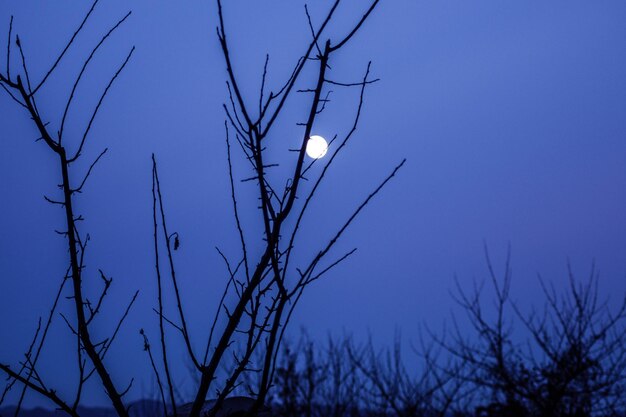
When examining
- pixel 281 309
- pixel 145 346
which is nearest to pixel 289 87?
pixel 281 309

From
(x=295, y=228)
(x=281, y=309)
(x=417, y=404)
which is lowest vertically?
(x=281, y=309)

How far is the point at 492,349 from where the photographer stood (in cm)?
930

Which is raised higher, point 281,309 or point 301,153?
point 301,153

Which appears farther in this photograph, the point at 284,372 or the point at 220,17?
the point at 284,372

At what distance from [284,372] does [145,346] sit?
1447cm

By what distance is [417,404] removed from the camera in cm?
1084

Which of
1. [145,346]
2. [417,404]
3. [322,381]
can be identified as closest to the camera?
[145,346]

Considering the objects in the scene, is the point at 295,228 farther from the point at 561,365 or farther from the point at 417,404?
the point at 417,404

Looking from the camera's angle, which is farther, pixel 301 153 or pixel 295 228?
pixel 295 228

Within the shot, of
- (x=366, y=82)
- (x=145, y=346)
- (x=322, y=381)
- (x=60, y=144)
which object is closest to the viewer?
(x=60, y=144)

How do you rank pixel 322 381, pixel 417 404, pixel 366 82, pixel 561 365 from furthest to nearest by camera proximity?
1. pixel 322 381
2. pixel 417 404
3. pixel 561 365
4. pixel 366 82

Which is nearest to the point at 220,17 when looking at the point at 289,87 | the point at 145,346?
the point at 289,87

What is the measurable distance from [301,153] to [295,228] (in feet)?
0.79

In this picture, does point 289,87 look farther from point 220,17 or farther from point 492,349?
point 492,349
